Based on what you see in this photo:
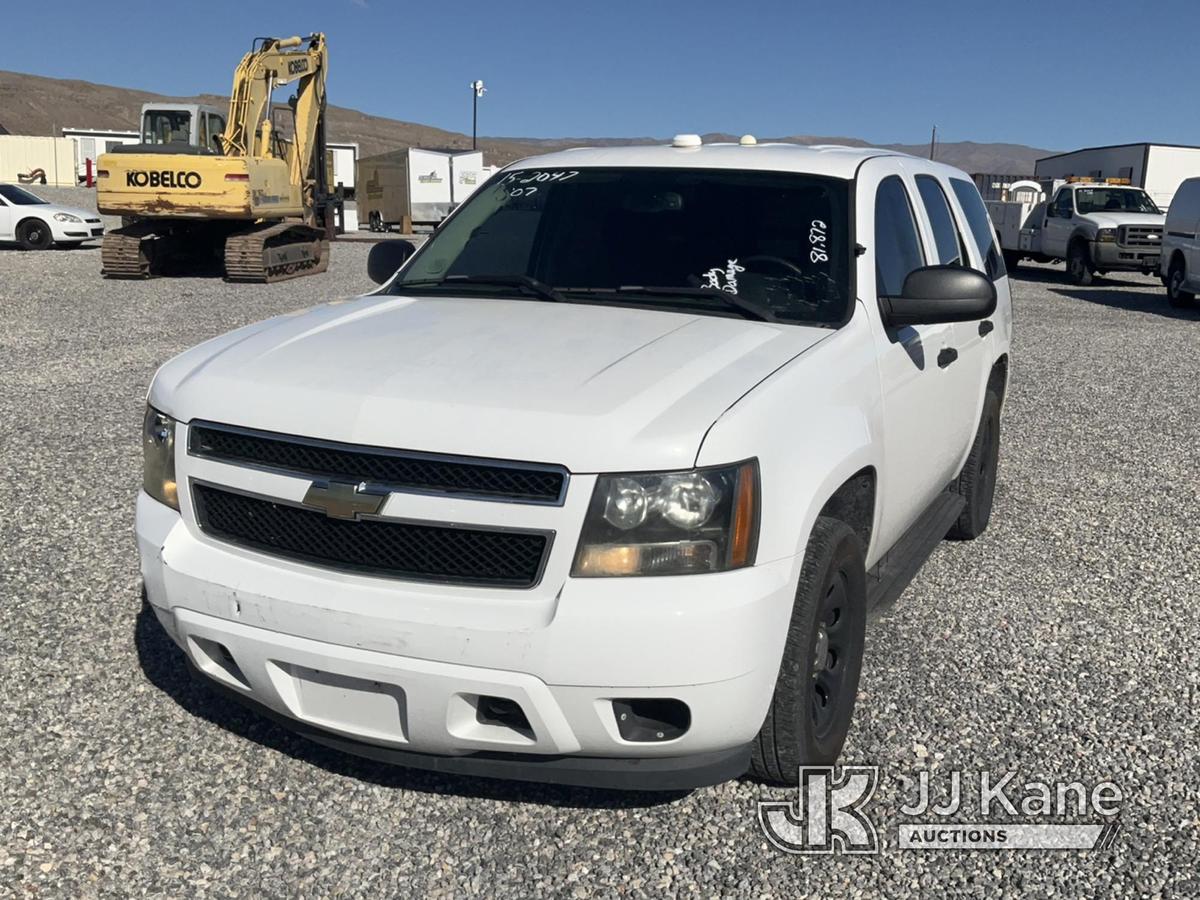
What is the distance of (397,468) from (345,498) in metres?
0.15

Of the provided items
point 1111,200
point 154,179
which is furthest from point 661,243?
point 1111,200

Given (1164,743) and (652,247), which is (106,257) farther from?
(1164,743)

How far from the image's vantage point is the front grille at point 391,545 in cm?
273

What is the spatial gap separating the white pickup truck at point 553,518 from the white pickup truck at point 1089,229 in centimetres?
1928

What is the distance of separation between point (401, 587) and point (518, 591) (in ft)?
0.98

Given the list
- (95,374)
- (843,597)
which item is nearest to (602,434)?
(843,597)

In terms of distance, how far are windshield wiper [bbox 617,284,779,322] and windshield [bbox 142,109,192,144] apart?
19.5 meters

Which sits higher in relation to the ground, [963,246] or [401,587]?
[963,246]

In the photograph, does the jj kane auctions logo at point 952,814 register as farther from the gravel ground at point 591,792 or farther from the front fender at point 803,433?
the front fender at point 803,433

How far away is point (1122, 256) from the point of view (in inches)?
851

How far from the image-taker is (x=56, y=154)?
63688mm

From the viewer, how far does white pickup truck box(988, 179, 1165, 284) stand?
2152 centimetres

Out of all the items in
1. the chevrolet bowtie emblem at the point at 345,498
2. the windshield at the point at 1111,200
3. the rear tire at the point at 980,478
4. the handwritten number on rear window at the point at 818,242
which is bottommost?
the rear tire at the point at 980,478

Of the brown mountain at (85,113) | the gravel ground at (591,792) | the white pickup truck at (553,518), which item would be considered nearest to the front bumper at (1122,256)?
the gravel ground at (591,792)
